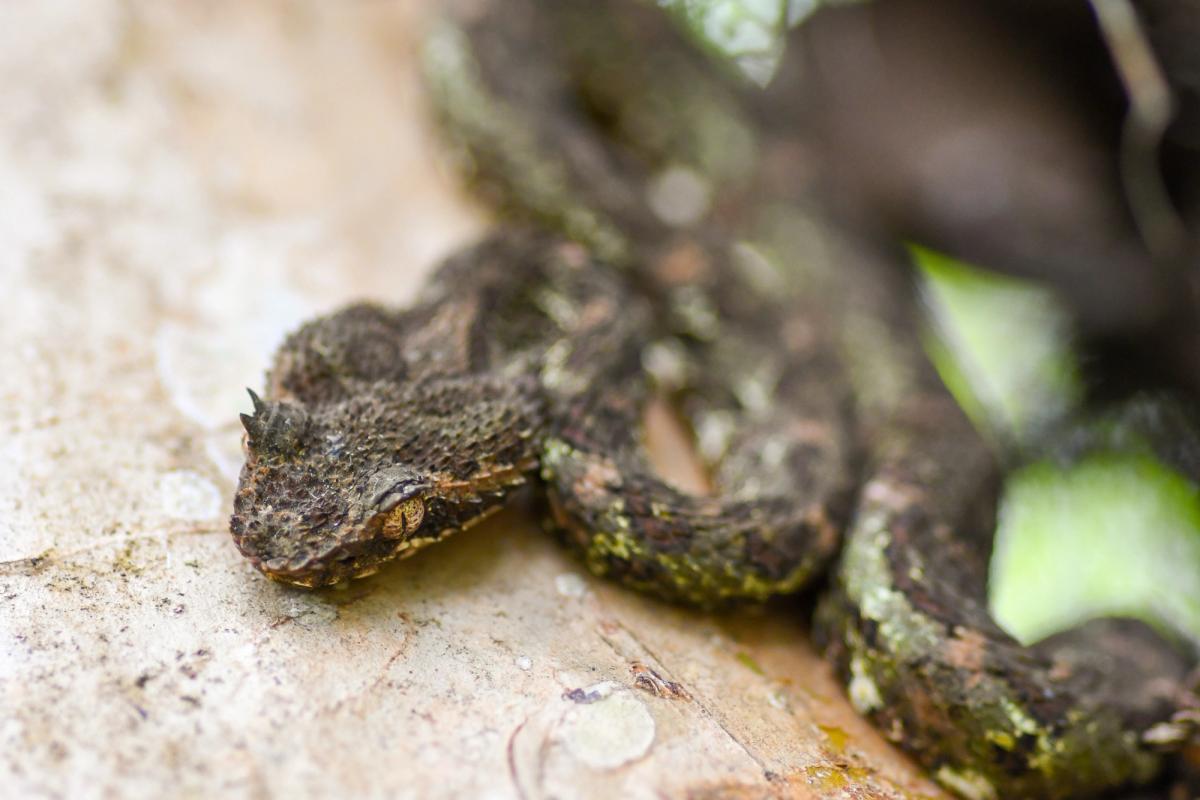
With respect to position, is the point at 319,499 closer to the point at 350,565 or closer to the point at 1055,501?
the point at 350,565

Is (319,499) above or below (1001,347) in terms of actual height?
below

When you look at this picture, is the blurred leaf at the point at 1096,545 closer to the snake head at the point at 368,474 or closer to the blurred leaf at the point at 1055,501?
the blurred leaf at the point at 1055,501

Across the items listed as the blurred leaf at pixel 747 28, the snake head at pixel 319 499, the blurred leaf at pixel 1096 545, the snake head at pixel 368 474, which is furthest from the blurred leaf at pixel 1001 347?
the snake head at pixel 319 499

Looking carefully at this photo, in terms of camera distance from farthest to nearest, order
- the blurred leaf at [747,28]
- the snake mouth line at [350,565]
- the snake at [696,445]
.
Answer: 1. the blurred leaf at [747,28]
2. the snake at [696,445]
3. the snake mouth line at [350,565]

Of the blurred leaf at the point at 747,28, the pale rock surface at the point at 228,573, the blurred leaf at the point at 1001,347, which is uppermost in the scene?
the blurred leaf at the point at 747,28

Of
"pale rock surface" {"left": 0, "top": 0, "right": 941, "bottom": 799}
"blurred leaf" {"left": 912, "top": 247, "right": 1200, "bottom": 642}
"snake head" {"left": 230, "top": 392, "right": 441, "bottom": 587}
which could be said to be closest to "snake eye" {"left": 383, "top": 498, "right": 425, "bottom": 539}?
"snake head" {"left": 230, "top": 392, "right": 441, "bottom": 587}

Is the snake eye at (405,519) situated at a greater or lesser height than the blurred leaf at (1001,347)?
lesser

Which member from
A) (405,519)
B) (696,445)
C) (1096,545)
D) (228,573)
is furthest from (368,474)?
(1096,545)
